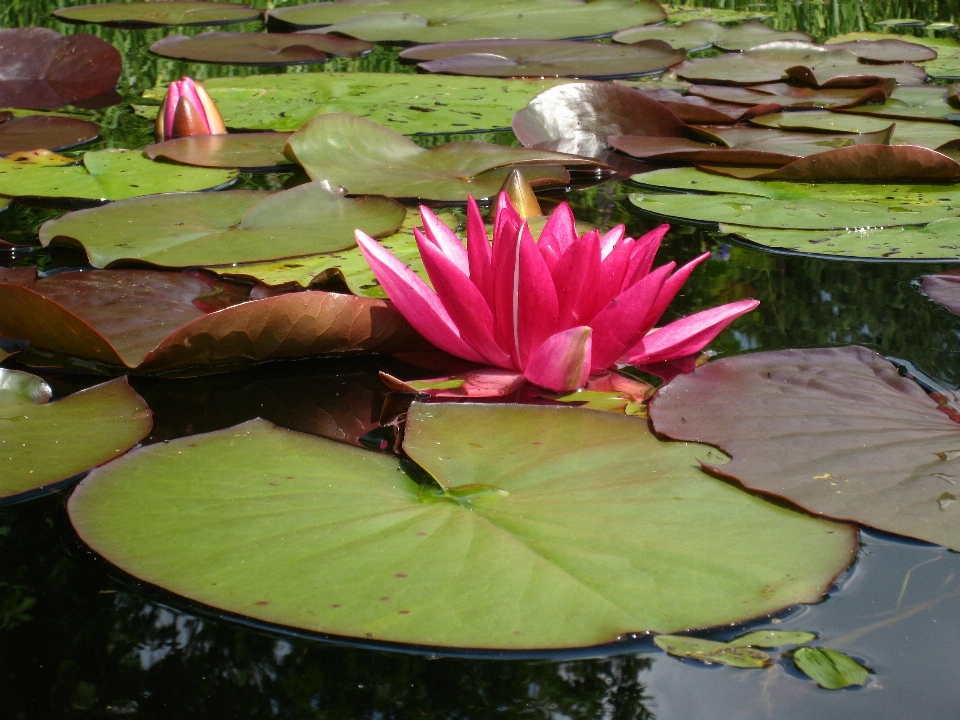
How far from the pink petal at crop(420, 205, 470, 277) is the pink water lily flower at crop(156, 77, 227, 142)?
1.33 metres

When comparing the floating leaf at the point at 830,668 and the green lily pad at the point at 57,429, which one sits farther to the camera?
the green lily pad at the point at 57,429

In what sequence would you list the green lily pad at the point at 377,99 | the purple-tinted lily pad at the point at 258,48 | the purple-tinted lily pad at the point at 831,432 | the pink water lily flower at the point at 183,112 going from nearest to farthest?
the purple-tinted lily pad at the point at 831,432 → the pink water lily flower at the point at 183,112 → the green lily pad at the point at 377,99 → the purple-tinted lily pad at the point at 258,48

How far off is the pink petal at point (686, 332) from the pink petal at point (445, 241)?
9.8 inches

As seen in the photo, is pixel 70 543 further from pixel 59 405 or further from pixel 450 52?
pixel 450 52

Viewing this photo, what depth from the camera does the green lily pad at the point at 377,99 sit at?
2564 millimetres

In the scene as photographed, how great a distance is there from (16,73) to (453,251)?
2736 millimetres

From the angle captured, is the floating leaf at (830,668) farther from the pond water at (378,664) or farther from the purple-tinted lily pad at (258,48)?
the purple-tinted lily pad at (258,48)

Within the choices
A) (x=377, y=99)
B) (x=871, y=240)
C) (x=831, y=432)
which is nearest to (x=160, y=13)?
(x=377, y=99)

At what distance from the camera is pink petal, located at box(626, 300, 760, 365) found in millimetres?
1179

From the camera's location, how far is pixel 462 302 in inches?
43.6

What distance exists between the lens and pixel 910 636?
723mm

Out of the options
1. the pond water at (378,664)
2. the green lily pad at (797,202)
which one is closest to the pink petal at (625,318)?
the pond water at (378,664)

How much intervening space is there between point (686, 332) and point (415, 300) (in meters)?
0.34

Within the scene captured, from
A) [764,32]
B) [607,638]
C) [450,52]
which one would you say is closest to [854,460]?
[607,638]
